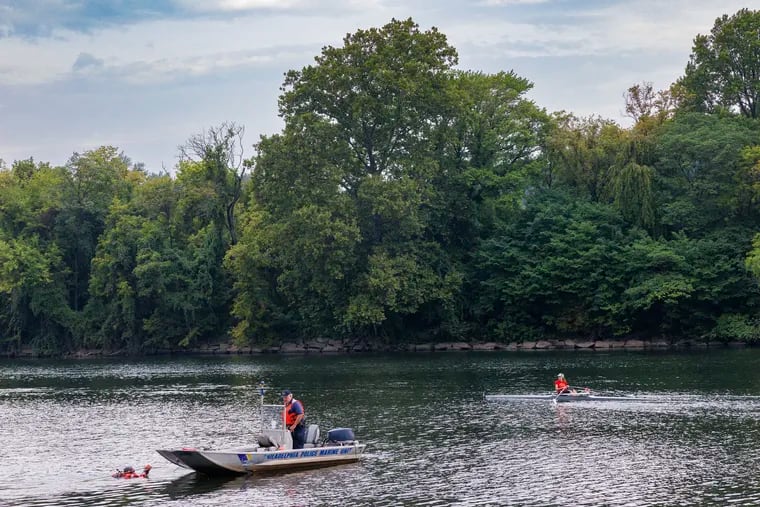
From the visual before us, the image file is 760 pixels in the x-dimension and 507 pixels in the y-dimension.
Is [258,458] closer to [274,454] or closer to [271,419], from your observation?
[274,454]

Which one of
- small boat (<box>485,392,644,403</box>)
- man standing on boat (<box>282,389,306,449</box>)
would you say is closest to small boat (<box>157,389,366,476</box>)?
man standing on boat (<box>282,389,306,449</box>)

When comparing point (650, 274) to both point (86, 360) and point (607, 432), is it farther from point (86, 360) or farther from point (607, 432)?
point (86, 360)

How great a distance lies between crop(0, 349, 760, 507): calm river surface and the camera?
31.5m

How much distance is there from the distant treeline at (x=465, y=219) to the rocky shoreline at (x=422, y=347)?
3.37 ft

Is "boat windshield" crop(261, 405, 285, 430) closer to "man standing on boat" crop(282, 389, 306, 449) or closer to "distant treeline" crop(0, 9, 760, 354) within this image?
"man standing on boat" crop(282, 389, 306, 449)

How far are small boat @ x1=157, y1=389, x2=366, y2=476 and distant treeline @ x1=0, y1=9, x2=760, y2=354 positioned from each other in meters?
49.0

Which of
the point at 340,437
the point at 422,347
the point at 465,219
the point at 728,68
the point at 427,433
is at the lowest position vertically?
the point at 427,433

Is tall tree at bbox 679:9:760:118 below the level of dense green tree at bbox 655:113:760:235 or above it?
above

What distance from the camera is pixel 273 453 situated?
35.6 m

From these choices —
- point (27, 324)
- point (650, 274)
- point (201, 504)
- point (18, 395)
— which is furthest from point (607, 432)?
point (27, 324)

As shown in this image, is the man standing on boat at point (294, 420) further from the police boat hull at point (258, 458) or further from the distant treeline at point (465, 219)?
the distant treeline at point (465, 219)

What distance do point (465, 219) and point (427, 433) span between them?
5632 cm

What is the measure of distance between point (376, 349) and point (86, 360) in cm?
3122

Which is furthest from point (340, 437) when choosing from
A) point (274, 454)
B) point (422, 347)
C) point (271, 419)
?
point (422, 347)
